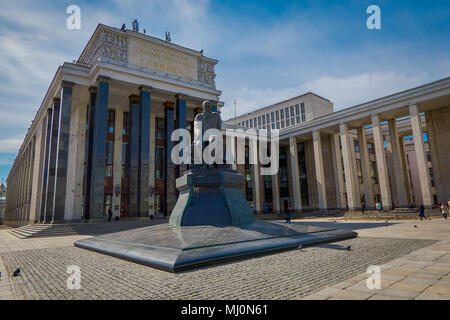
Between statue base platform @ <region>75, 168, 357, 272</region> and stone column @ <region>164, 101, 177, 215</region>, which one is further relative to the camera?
stone column @ <region>164, 101, 177, 215</region>

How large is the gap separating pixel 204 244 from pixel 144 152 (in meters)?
24.4

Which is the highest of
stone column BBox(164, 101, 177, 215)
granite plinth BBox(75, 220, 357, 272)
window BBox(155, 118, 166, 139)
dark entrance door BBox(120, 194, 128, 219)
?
window BBox(155, 118, 166, 139)

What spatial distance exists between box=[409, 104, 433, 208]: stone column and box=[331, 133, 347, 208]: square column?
13.1 metres

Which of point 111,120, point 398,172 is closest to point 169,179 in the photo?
point 111,120

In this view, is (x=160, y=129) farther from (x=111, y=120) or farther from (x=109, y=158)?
(x=109, y=158)

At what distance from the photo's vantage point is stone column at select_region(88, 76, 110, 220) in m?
26.5

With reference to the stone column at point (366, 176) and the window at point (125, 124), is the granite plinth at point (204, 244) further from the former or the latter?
the stone column at point (366, 176)

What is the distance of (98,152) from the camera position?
27.2 metres

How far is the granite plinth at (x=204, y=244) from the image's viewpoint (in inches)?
237

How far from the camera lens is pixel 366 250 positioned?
7.88 m

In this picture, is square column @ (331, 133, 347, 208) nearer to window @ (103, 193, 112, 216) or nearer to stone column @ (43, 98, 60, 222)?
window @ (103, 193, 112, 216)

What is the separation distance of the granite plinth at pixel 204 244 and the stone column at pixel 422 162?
27566 mm

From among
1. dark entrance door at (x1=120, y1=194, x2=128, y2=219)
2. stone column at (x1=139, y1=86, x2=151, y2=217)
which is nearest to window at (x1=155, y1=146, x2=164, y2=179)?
dark entrance door at (x1=120, y1=194, x2=128, y2=219)

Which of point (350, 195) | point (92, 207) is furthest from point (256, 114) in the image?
point (92, 207)
